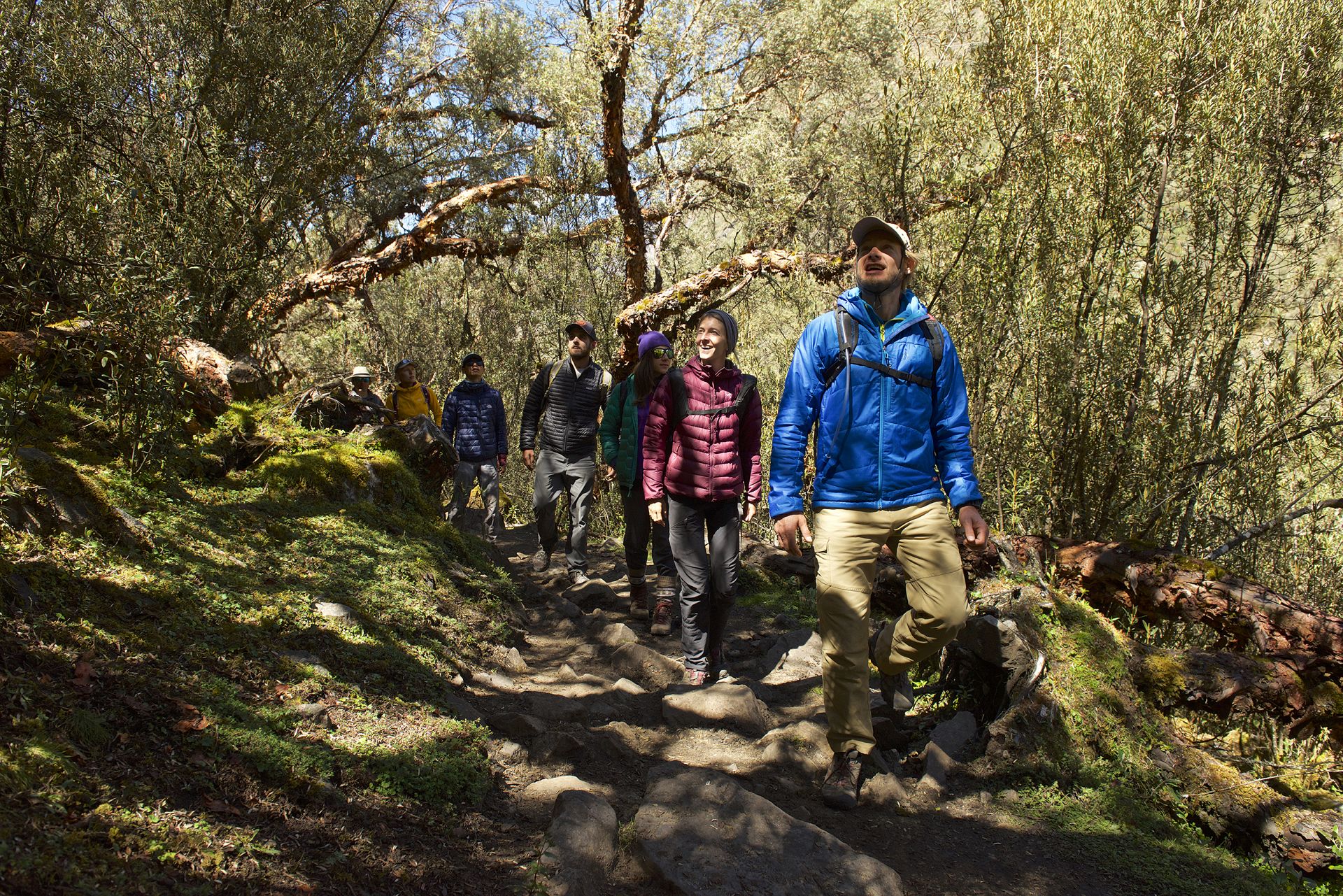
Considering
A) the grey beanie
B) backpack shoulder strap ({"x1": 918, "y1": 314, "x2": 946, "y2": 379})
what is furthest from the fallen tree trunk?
the grey beanie

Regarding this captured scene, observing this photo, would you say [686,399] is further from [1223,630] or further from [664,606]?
[1223,630]

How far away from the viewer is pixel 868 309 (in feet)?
13.4

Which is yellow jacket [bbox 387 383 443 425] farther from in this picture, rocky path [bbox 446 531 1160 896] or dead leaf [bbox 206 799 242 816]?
dead leaf [bbox 206 799 242 816]

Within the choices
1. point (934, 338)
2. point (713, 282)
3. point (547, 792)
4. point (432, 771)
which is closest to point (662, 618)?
point (547, 792)

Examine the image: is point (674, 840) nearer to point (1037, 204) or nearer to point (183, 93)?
point (1037, 204)

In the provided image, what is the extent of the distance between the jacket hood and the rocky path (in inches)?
87.6

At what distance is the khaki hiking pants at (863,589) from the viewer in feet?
12.7

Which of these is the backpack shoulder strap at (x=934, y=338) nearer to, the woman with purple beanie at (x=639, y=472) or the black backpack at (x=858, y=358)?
the black backpack at (x=858, y=358)

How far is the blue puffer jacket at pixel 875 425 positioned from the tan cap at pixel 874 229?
28cm

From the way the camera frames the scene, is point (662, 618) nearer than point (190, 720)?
No

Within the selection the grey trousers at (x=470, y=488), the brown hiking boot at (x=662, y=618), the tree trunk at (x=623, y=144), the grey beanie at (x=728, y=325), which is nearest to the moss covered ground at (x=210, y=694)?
the brown hiking boot at (x=662, y=618)

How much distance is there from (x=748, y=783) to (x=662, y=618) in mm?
3011

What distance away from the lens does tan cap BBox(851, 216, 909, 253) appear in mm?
4027

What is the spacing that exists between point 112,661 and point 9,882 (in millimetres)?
1369
